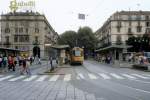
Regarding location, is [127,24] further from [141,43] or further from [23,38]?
[23,38]

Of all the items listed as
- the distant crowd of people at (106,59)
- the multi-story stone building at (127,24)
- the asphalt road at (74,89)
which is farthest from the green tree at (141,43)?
the asphalt road at (74,89)

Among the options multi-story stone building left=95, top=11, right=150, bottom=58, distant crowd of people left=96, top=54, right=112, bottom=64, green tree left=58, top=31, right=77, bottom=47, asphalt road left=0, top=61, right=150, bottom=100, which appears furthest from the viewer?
green tree left=58, top=31, right=77, bottom=47

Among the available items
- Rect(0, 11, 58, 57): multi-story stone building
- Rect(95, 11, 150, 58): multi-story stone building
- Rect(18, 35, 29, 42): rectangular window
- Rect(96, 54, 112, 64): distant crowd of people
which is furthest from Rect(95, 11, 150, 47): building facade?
Rect(96, 54, 112, 64): distant crowd of people

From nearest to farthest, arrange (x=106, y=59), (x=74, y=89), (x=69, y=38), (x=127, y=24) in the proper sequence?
(x=74, y=89), (x=106, y=59), (x=127, y=24), (x=69, y=38)

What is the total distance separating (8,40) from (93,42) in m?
36.2

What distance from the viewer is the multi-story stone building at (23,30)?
127m

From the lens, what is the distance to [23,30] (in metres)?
128

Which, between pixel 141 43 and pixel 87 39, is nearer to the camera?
pixel 141 43

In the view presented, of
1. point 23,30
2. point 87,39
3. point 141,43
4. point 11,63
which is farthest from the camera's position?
point 87,39

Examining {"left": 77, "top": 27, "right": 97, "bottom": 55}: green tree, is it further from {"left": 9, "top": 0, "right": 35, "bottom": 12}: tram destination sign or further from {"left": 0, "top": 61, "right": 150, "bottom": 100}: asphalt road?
{"left": 0, "top": 61, "right": 150, "bottom": 100}: asphalt road

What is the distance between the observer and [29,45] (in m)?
127

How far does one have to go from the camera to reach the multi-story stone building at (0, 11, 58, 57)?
12656 cm

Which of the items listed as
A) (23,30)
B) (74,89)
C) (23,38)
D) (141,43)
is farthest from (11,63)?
(23,30)

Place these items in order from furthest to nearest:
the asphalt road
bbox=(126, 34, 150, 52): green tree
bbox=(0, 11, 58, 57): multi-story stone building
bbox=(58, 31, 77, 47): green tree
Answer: bbox=(58, 31, 77, 47): green tree < bbox=(0, 11, 58, 57): multi-story stone building < bbox=(126, 34, 150, 52): green tree < the asphalt road
